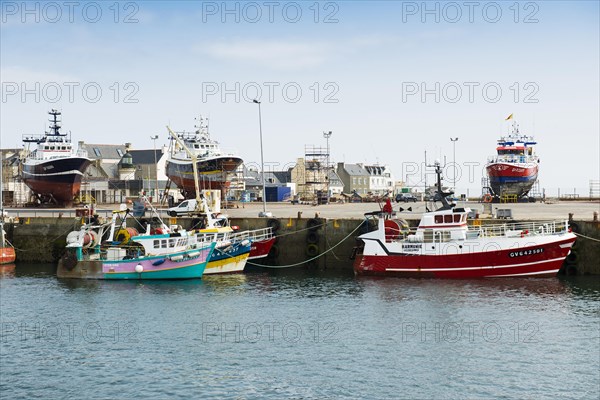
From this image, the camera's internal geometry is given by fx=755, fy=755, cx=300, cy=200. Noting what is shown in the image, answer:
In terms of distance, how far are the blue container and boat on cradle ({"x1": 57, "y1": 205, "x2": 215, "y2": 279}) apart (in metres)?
62.8

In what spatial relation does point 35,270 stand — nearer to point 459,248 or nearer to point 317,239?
point 317,239

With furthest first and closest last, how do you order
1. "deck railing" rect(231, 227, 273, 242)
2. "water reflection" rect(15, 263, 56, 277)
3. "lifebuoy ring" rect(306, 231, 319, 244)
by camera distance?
"lifebuoy ring" rect(306, 231, 319, 244), "water reflection" rect(15, 263, 56, 277), "deck railing" rect(231, 227, 273, 242)

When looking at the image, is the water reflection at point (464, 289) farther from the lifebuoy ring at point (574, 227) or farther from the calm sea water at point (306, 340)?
the lifebuoy ring at point (574, 227)

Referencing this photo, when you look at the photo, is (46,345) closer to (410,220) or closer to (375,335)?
(375,335)

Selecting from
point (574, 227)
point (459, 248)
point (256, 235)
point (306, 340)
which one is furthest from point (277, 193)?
point (306, 340)

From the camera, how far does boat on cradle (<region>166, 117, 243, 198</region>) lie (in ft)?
276

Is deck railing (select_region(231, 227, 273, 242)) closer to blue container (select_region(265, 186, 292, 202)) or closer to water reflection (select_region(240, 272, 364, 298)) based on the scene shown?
water reflection (select_region(240, 272, 364, 298))

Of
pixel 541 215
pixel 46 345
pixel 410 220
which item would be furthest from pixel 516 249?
pixel 46 345

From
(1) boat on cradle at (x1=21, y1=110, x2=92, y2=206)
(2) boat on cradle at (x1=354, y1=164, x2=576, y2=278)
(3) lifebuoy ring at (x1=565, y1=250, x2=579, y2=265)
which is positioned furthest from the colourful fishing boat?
(1) boat on cradle at (x1=21, y1=110, x2=92, y2=206)

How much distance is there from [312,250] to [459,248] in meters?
11.6

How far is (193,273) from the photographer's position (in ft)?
155

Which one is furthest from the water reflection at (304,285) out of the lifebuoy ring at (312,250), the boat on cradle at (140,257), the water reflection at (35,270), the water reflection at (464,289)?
the water reflection at (35,270)

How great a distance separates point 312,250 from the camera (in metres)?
53.0

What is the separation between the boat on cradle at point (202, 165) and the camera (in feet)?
276
